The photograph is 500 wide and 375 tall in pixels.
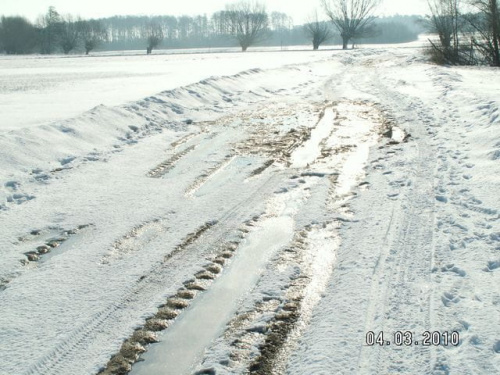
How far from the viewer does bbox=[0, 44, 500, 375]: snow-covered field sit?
2670 millimetres

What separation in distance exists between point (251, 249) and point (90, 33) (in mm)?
80234

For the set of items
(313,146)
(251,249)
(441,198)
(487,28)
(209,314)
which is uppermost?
(487,28)

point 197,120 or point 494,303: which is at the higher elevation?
point 197,120

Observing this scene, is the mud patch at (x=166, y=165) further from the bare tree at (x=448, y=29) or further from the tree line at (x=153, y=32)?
the tree line at (x=153, y=32)

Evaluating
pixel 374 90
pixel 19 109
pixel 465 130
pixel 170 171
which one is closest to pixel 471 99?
pixel 465 130

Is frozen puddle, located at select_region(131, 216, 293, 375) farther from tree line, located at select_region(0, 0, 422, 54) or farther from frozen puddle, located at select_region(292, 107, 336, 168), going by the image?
tree line, located at select_region(0, 0, 422, 54)

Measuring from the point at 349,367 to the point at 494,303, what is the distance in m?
1.24

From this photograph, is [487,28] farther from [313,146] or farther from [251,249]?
[251,249]

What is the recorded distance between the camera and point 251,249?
12.9ft

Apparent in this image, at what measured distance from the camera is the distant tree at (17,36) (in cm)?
6650

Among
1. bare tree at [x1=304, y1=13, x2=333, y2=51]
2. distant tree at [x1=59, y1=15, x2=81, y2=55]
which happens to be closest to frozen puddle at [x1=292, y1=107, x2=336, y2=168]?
bare tree at [x1=304, y1=13, x2=333, y2=51]

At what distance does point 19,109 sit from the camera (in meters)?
10.1

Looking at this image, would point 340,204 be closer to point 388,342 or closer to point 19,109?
point 388,342

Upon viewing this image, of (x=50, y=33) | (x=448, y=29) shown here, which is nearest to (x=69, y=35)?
(x=50, y=33)
